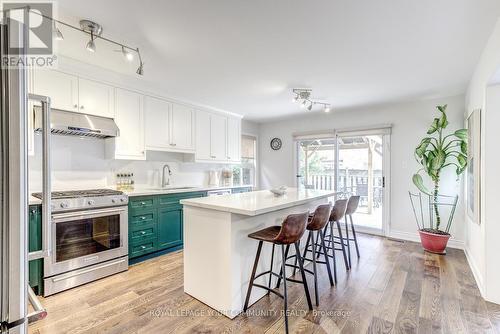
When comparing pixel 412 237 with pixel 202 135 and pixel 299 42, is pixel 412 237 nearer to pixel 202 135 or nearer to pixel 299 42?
pixel 299 42

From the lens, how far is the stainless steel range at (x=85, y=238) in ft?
8.08

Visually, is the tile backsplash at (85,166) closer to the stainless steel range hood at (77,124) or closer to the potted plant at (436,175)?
the stainless steel range hood at (77,124)

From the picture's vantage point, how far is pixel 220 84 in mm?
3430

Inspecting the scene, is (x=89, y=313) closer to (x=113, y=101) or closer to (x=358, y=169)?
(x=113, y=101)

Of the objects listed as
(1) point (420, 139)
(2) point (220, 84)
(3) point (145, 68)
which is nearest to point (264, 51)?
(2) point (220, 84)

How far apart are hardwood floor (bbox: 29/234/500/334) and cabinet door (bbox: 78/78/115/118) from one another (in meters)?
1.99

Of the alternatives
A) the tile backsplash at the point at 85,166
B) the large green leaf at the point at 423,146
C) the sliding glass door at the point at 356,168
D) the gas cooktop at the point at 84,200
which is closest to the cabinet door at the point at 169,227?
the gas cooktop at the point at 84,200

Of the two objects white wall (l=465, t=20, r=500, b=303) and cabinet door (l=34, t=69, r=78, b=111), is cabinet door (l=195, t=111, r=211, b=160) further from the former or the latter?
white wall (l=465, t=20, r=500, b=303)

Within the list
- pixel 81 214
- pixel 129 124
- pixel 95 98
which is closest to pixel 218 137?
pixel 129 124

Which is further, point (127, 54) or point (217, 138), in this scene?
point (217, 138)

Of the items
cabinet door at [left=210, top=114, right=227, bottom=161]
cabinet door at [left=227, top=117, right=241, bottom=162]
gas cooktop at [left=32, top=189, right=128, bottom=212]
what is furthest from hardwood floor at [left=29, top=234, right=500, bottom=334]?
cabinet door at [left=227, top=117, right=241, bottom=162]

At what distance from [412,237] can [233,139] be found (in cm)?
372

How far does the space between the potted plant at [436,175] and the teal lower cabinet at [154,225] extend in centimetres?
366

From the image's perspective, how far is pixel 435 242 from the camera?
140 inches
